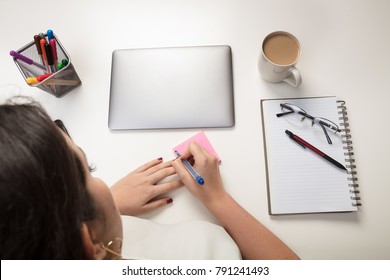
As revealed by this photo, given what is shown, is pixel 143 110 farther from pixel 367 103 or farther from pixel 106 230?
pixel 367 103

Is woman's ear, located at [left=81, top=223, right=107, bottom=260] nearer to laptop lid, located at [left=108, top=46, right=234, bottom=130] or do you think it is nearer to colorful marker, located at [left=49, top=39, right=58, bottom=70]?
laptop lid, located at [left=108, top=46, right=234, bottom=130]

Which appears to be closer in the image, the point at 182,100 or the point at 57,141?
the point at 57,141

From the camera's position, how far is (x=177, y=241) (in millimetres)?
548

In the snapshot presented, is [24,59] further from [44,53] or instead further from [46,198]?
[46,198]

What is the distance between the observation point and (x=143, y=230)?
0.57 m

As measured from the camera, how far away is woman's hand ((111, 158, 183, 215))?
24.2 inches

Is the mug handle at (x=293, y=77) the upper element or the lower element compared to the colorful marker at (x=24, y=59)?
lower

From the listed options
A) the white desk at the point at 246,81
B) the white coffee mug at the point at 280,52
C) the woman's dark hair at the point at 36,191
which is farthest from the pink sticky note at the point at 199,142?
the woman's dark hair at the point at 36,191

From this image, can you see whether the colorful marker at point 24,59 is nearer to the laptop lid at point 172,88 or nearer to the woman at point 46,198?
the laptop lid at point 172,88

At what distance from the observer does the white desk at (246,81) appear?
591 mm
